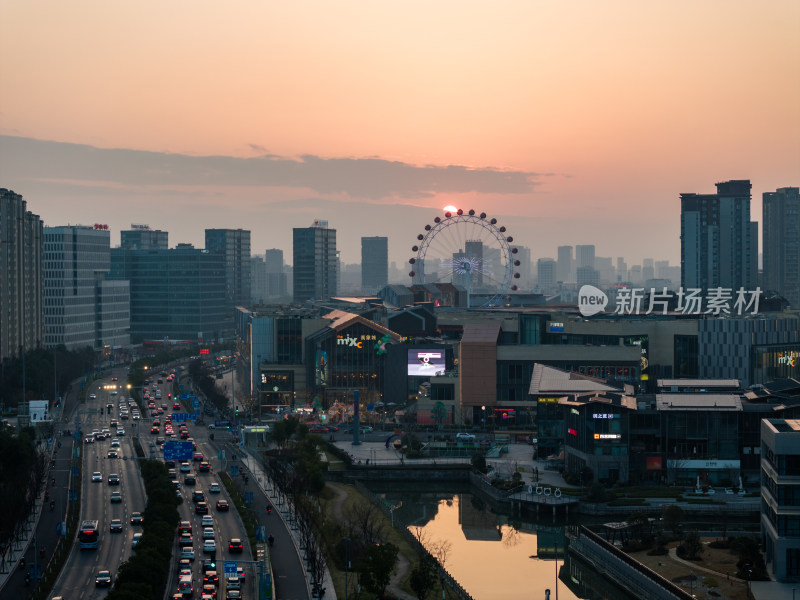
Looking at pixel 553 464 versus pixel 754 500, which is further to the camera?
pixel 553 464

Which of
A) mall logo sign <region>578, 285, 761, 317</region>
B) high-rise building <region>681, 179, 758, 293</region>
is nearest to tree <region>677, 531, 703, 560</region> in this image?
mall logo sign <region>578, 285, 761, 317</region>

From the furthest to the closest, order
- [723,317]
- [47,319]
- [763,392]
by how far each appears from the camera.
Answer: [47,319], [723,317], [763,392]

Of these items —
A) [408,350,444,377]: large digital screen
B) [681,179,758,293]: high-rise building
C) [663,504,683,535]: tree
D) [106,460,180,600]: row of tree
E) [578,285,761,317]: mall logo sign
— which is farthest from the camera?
[681,179,758,293]: high-rise building

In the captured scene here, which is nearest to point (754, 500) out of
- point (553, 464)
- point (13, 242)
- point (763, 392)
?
point (763, 392)

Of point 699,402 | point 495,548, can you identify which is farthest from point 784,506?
point 699,402

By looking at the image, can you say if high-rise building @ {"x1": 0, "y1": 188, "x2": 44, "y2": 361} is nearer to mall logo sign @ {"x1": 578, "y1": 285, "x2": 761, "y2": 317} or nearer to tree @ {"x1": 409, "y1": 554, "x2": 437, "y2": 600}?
mall logo sign @ {"x1": 578, "y1": 285, "x2": 761, "y2": 317}

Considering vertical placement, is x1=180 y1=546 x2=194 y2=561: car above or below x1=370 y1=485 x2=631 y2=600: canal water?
above

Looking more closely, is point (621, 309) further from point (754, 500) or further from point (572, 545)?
point (572, 545)

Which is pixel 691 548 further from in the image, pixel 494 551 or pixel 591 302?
pixel 591 302
